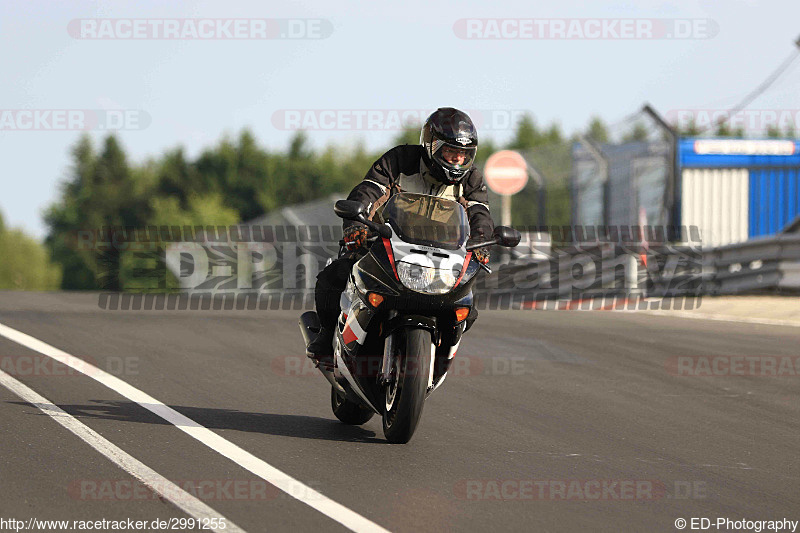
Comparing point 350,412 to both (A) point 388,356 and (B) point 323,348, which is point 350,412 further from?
(A) point 388,356

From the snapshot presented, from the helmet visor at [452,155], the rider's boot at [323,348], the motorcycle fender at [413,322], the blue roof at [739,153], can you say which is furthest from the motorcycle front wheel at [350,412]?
the blue roof at [739,153]

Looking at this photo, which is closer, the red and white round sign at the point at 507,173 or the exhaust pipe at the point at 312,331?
the exhaust pipe at the point at 312,331

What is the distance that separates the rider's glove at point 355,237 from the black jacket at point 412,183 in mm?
338

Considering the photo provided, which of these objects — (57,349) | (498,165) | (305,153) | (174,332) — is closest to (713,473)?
(57,349)

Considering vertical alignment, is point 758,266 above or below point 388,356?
below

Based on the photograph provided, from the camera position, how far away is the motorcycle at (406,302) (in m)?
6.10

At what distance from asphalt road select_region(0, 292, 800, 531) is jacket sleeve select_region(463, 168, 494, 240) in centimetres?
129

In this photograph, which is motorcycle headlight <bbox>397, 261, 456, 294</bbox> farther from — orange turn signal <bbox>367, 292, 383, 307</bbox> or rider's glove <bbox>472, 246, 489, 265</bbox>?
rider's glove <bbox>472, 246, 489, 265</bbox>

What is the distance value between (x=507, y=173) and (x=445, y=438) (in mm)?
17305

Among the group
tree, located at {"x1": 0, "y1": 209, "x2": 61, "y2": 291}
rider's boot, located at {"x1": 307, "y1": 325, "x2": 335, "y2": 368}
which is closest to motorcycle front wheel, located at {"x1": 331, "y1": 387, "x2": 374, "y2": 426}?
rider's boot, located at {"x1": 307, "y1": 325, "x2": 335, "y2": 368}

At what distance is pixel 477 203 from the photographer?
272 inches

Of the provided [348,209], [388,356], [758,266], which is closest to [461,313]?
[388,356]

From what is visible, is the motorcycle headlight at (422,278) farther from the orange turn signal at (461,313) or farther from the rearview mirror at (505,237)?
the rearview mirror at (505,237)

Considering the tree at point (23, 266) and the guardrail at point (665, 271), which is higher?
the guardrail at point (665, 271)
